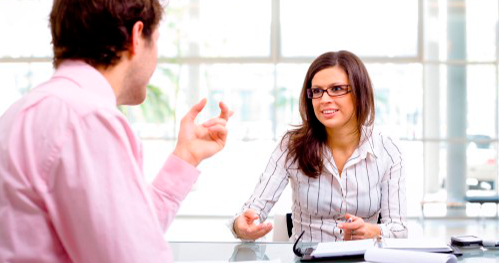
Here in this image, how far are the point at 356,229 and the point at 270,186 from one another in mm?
543

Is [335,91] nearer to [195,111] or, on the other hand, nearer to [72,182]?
[195,111]

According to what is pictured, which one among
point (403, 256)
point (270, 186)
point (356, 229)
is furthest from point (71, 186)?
point (270, 186)

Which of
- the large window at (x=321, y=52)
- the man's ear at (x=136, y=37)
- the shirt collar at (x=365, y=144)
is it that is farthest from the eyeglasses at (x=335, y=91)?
the large window at (x=321, y=52)

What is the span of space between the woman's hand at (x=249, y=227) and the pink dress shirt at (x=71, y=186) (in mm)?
1186

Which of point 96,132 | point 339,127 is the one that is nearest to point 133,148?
point 96,132

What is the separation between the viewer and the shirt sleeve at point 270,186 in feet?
9.09

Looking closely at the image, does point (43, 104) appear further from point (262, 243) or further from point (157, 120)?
point (157, 120)

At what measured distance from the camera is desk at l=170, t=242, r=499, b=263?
2.06m

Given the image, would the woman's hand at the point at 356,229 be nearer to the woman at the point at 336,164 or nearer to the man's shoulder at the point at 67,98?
the woman at the point at 336,164

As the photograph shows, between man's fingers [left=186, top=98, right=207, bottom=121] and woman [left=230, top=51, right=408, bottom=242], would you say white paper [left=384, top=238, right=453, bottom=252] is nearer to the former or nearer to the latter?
woman [left=230, top=51, right=408, bottom=242]

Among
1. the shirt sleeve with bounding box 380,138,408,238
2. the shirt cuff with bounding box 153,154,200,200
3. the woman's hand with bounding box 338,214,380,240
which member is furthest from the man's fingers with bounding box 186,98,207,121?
the shirt sleeve with bounding box 380,138,408,238

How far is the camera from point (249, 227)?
93.5 inches

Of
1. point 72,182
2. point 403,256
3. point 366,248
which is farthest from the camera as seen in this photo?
point 366,248

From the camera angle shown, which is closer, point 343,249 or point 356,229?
point 343,249
